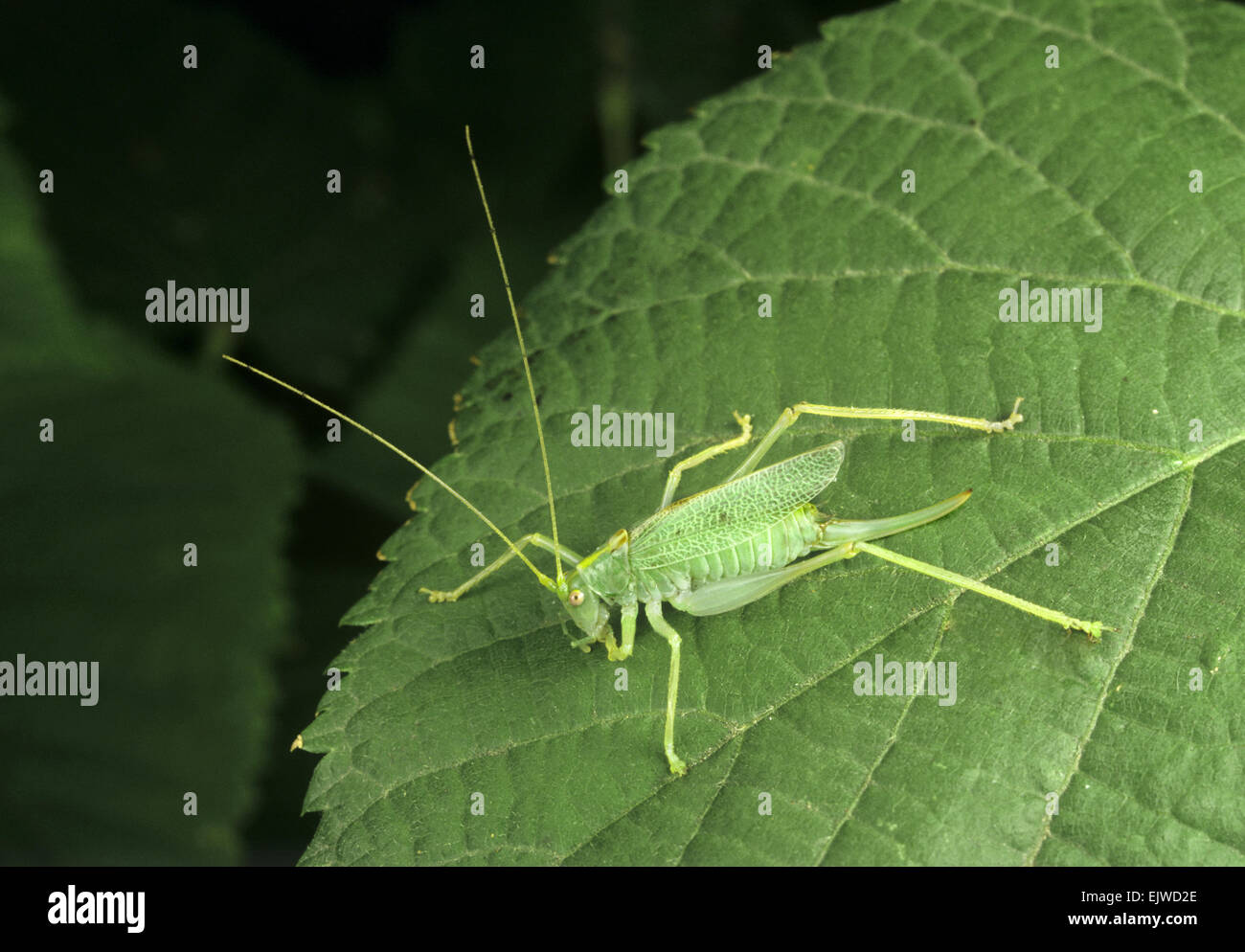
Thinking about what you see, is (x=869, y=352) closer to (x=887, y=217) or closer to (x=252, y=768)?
(x=887, y=217)

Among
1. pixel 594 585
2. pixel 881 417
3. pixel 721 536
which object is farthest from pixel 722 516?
pixel 881 417

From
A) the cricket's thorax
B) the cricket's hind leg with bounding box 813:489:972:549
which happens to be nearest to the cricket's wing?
the cricket's thorax

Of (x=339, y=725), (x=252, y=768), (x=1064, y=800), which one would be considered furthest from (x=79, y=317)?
(x=1064, y=800)

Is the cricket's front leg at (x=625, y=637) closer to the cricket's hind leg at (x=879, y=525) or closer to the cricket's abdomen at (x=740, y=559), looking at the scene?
the cricket's abdomen at (x=740, y=559)

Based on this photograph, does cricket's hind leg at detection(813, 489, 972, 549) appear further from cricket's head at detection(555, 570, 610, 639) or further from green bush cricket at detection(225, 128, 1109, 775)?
cricket's head at detection(555, 570, 610, 639)

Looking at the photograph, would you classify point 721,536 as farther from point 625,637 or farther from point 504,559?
point 504,559

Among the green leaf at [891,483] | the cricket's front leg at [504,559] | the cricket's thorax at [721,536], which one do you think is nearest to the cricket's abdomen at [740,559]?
the cricket's thorax at [721,536]
